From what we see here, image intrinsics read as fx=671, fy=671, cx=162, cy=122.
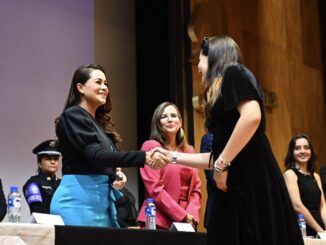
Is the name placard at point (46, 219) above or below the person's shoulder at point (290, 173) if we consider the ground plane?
below

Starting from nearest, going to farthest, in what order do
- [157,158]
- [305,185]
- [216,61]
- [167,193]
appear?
[216,61] → [157,158] → [167,193] → [305,185]

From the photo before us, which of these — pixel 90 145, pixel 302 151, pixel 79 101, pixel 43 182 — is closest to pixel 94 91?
pixel 79 101

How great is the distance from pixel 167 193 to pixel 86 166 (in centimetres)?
132

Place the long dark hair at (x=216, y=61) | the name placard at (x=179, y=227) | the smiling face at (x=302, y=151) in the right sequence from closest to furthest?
the long dark hair at (x=216, y=61), the name placard at (x=179, y=227), the smiling face at (x=302, y=151)

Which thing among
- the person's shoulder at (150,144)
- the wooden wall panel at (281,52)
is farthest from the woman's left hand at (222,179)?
the wooden wall panel at (281,52)

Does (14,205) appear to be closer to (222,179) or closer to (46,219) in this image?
(46,219)

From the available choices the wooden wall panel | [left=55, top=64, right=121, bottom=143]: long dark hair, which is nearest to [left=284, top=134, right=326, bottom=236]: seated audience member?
the wooden wall panel

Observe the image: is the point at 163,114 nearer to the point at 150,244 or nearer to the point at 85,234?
the point at 150,244

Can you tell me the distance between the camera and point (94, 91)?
3346mm

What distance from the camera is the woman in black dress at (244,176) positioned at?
2.34 metres

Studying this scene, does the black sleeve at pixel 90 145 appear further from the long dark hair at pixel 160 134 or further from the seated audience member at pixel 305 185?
the seated audience member at pixel 305 185

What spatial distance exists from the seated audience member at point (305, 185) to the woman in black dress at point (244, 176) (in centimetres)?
284

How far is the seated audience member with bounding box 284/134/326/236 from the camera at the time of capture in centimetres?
518

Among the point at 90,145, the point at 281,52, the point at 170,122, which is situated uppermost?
the point at 281,52
